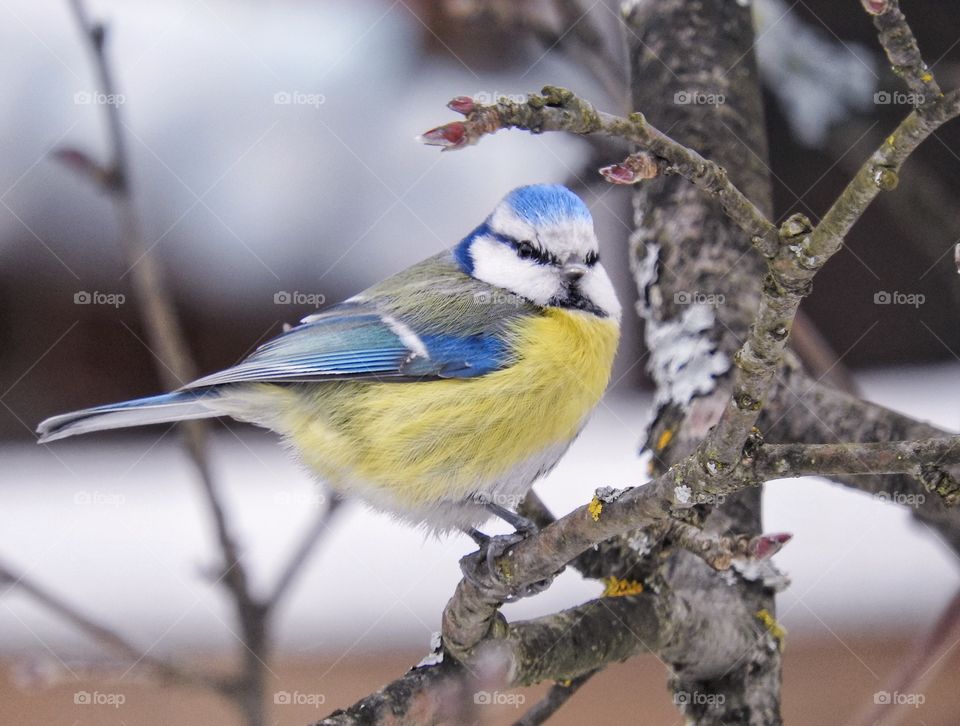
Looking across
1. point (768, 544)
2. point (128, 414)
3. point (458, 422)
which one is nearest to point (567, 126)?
point (768, 544)

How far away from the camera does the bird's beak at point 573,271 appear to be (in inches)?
50.6

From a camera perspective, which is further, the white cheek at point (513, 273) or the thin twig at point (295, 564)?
the white cheek at point (513, 273)

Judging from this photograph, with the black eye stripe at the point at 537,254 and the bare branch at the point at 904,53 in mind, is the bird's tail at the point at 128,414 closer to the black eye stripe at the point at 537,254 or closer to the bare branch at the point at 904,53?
the black eye stripe at the point at 537,254

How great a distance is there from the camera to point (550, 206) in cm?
128

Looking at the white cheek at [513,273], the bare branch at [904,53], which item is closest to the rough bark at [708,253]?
the white cheek at [513,273]

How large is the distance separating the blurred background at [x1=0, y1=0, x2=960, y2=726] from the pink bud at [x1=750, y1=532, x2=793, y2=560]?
3.05 feet

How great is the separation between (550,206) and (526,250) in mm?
78

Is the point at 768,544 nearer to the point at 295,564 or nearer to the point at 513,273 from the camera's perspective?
the point at 295,564

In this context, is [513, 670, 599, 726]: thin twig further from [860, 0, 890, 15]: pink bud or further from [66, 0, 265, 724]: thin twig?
[860, 0, 890, 15]: pink bud

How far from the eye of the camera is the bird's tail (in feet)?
3.83

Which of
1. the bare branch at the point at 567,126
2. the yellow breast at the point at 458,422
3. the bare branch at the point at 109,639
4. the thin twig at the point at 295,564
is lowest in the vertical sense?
the bare branch at the point at 109,639

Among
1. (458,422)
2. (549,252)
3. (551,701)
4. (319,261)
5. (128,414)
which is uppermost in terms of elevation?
(319,261)

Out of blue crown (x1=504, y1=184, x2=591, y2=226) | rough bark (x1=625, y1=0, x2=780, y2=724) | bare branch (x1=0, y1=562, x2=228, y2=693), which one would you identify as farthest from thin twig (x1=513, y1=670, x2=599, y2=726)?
blue crown (x1=504, y1=184, x2=591, y2=226)

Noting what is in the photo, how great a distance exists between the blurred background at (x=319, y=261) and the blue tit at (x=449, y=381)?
39 cm
